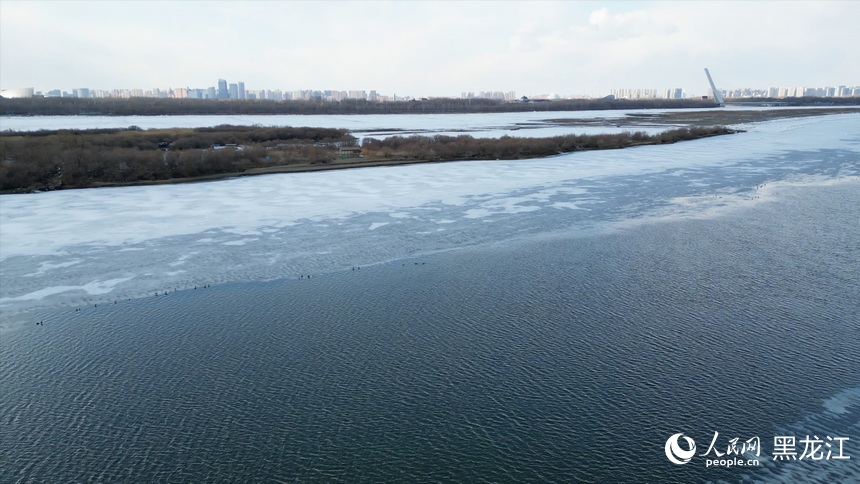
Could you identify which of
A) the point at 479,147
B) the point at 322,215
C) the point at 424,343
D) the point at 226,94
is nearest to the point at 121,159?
the point at 322,215

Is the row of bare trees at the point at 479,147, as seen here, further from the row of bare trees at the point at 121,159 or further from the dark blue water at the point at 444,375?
the dark blue water at the point at 444,375

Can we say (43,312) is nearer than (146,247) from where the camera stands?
Yes

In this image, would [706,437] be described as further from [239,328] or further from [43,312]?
[43,312]

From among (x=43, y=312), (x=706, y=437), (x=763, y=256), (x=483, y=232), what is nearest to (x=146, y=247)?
(x=43, y=312)

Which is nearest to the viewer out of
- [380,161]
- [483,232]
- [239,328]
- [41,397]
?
[41,397]

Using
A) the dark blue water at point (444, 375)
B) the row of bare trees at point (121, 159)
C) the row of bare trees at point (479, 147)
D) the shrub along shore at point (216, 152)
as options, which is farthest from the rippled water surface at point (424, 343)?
the row of bare trees at point (479, 147)

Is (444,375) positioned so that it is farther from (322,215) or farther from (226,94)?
(226,94)
